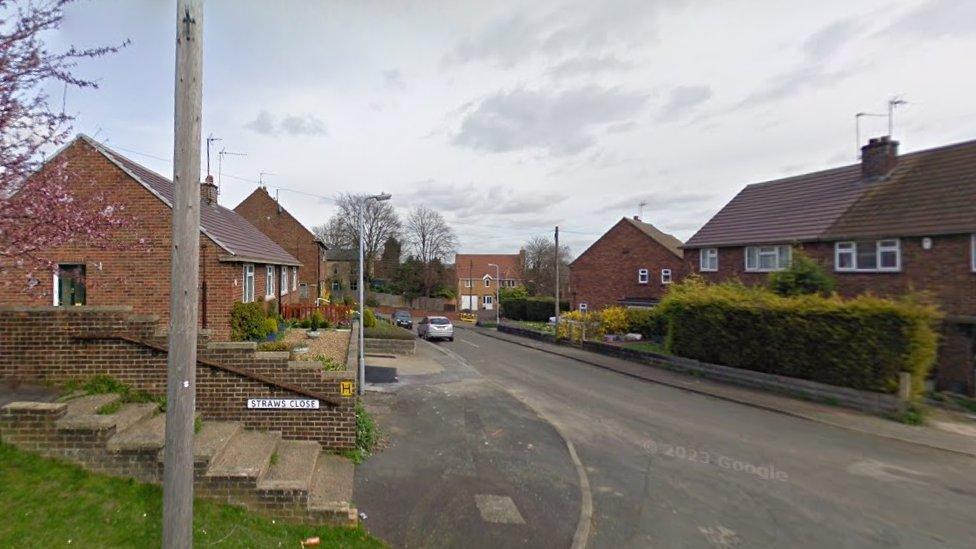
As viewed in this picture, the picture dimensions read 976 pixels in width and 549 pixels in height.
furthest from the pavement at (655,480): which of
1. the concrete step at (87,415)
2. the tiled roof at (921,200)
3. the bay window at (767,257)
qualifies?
the bay window at (767,257)

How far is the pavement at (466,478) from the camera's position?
5.42 m

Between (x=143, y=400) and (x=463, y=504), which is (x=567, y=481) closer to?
(x=463, y=504)

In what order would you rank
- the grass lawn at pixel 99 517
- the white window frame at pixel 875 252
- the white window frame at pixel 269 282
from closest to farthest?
the grass lawn at pixel 99 517, the white window frame at pixel 875 252, the white window frame at pixel 269 282

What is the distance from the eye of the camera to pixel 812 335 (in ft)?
44.1

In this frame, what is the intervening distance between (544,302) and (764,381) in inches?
1250

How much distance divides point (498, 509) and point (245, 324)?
10.4m

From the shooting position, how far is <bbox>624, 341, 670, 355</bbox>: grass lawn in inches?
807

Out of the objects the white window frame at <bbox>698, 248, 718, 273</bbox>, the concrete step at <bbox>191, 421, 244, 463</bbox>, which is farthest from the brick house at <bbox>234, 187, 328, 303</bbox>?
the concrete step at <bbox>191, 421, 244, 463</bbox>

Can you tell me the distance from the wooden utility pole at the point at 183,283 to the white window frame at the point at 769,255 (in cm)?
2160

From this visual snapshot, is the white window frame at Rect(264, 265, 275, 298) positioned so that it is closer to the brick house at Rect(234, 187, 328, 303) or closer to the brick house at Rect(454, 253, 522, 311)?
the brick house at Rect(234, 187, 328, 303)

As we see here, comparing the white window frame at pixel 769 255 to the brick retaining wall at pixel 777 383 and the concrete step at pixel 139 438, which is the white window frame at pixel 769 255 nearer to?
the brick retaining wall at pixel 777 383

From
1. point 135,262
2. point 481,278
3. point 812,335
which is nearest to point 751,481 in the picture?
point 812,335

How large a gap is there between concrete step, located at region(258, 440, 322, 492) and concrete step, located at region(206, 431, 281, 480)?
0.10 meters

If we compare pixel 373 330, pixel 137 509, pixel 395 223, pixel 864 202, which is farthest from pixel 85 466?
pixel 395 223
